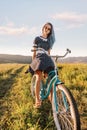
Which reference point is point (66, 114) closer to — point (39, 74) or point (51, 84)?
point (51, 84)

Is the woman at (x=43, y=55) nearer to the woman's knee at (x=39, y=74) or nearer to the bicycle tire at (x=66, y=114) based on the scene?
the woman's knee at (x=39, y=74)

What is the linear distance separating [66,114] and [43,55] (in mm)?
1885

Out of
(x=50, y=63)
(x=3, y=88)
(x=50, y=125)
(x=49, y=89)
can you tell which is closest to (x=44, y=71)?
(x=50, y=63)

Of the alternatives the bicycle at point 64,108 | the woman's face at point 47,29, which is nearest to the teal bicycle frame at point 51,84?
the bicycle at point 64,108

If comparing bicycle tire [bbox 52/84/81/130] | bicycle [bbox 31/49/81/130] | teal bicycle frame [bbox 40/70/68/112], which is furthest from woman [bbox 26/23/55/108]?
bicycle tire [bbox 52/84/81/130]

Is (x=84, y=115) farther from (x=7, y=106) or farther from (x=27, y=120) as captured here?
(x=7, y=106)

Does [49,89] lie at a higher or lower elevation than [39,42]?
lower

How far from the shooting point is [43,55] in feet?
25.8

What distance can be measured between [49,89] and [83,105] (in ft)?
6.87

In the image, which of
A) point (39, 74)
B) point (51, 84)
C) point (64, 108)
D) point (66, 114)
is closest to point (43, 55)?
point (39, 74)

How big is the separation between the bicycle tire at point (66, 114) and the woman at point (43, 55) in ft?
3.61

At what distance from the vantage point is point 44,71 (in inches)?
308

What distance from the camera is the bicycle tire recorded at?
5883 mm

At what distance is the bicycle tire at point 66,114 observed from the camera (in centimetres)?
588
